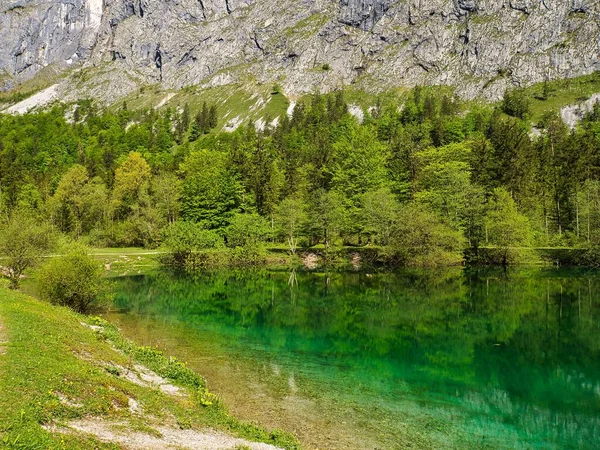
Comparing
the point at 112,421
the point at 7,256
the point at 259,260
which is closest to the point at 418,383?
the point at 112,421

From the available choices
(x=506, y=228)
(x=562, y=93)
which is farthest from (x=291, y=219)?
(x=562, y=93)

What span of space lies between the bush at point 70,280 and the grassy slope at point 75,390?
296 inches

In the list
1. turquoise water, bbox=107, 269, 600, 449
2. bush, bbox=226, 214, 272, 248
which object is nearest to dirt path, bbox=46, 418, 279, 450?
turquoise water, bbox=107, 269, 600, 449

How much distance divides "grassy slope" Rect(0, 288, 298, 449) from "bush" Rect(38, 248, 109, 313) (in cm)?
753

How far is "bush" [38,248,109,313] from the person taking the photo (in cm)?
2773

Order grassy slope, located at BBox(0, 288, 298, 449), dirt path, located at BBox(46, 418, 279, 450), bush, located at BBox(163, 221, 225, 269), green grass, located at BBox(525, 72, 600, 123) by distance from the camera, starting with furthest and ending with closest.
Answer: green grass, located at BBox(525, 72, 600, 123) → bush, located at BBox(163, 221, 225, 269) → dirt path, located at BBox(46, 418, 279, 450) → grassy slope, located at BBox(0, 288, 298, 449)

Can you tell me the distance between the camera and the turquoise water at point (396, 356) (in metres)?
15.4

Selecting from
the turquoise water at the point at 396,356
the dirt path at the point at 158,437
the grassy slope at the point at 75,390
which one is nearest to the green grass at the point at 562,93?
the turquoise water at the point at 396,356

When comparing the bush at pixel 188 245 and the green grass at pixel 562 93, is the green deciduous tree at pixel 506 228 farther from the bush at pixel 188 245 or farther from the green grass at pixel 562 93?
the green grass at pixel 562 93

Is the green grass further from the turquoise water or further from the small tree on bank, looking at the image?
the small tree on bank

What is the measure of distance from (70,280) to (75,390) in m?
17.4

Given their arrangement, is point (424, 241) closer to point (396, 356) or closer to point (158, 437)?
point (396, 356)

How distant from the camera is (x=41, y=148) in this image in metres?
169

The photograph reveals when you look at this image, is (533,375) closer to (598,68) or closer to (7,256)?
(7,256)
